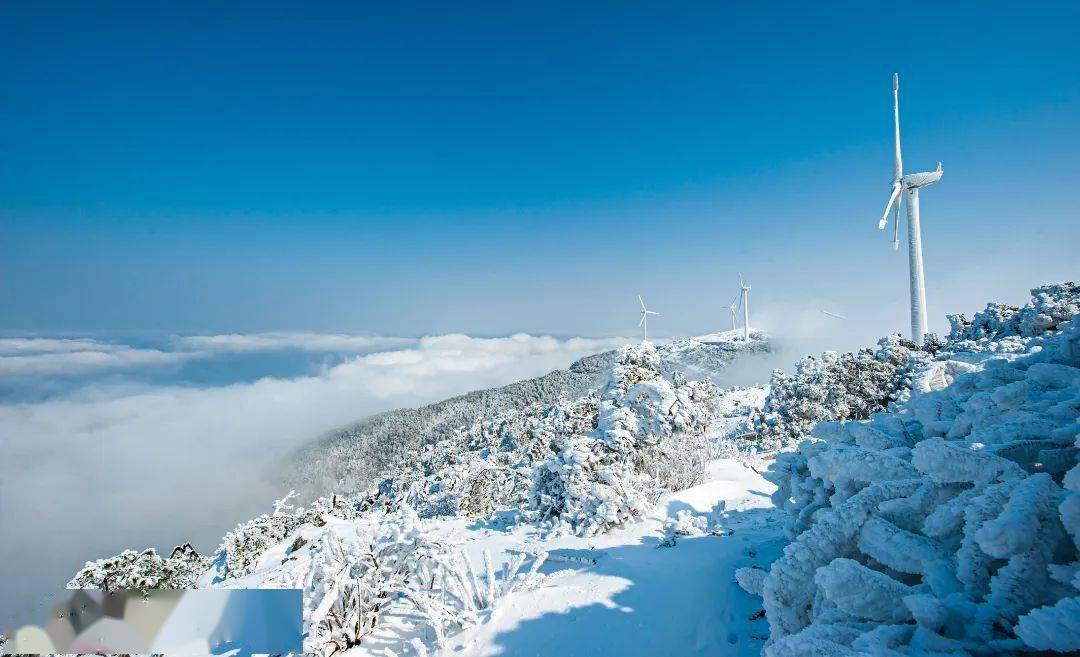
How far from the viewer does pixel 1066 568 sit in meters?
2.00

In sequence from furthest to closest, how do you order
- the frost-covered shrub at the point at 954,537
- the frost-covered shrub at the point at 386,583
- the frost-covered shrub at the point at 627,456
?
→ the frost-covered shrub at the point at 627,456, the frost-covered shrub at the point at 386,583, the frost-covered shrub at the point at 954,537

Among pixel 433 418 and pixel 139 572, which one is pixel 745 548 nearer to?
pixel 139 572

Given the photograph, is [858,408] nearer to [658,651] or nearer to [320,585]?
[658,651]

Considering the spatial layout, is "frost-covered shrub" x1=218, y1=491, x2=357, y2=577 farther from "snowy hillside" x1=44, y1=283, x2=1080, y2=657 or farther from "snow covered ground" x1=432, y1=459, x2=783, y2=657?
"snow covered ground" x1=432, y1=459, x2=783, y2=657

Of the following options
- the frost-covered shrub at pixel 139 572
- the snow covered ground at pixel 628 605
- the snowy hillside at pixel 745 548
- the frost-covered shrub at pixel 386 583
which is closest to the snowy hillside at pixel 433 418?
the frost-covered shrub at pixel 139 572

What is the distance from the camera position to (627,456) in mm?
10281

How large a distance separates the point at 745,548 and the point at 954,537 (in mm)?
3283

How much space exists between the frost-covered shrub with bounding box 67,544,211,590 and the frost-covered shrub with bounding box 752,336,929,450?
17169mm

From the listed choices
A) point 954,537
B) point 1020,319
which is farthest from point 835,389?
point 954,537

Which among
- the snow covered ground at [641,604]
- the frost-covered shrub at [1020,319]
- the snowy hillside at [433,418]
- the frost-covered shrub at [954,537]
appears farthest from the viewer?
the snowy hillside at [433,418]

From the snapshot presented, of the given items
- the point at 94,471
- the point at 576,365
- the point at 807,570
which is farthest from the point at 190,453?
the point at 807,570

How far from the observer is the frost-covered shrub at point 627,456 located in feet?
27.3

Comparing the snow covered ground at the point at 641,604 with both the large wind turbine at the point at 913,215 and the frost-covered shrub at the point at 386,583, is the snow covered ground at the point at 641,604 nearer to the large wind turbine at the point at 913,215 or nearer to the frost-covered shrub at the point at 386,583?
the frost-covered shrub at the point at 386,583

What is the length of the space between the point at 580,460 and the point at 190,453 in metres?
115
